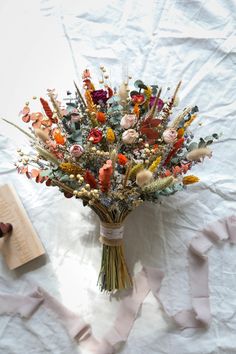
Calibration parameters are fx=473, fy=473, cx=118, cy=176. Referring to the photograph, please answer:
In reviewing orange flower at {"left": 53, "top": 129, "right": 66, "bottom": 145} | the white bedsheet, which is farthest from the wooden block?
orange flower at {"left": 53, "top": 129, "right": 66, "bottom": 145}

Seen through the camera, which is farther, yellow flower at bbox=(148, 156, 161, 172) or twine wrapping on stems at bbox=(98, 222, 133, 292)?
twine wrapping on stems at bbox=(98, 222, 133, 292)

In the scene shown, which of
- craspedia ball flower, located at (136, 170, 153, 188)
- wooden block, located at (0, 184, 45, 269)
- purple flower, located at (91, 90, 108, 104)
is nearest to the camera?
craspedia ball flower, located at (136, 170, 153, 188)

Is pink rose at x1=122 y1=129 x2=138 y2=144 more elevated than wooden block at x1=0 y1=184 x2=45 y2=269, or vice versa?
pink rose at x1=122 y1=129 x2=138 y2=144

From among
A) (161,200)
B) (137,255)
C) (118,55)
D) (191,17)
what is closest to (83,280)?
(137,255)

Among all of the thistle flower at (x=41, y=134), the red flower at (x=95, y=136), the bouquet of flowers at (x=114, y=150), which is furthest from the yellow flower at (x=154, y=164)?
the thistle flower at (x=41, y=134)

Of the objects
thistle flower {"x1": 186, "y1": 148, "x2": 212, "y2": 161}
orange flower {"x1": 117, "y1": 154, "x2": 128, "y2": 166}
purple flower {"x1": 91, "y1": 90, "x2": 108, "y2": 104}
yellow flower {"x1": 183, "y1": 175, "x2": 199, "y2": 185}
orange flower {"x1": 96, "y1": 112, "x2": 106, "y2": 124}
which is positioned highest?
purple flower {"x1": 91, "y1": 90, "x2": 108, "y2": 104}

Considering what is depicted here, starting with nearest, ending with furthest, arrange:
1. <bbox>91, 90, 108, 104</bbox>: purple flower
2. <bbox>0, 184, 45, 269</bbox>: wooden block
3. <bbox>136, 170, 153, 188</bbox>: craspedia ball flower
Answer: <bbox>136, 170, 153, 188</bbox>: craspedia ball flower < <bbox>91, 90, 108, 104</bbox>: purple flower < <bbox>0, 184, 45, 269</bbox>: wooden block

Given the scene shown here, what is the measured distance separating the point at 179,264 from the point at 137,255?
96 mm

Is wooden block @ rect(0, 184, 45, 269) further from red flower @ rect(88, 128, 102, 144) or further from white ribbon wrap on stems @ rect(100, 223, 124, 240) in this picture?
red flower @ rect(88, 128, 102, 144)

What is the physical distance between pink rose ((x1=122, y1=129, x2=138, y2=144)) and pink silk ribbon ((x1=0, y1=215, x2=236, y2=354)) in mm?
314

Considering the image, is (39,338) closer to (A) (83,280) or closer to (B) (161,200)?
(A) (83,280)

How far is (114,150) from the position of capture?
0.87 metres

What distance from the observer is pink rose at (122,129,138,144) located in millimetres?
871

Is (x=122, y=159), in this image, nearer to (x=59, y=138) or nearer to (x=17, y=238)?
(x=59, y=138)
